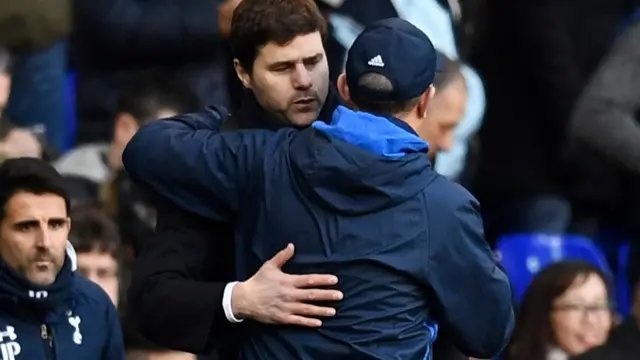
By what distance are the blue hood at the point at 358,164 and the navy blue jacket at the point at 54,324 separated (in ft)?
5.50

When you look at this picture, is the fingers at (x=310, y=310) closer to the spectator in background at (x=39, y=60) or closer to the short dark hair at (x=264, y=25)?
the short dark hair at (x=264, y=25)

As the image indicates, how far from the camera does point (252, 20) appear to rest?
4227 mm

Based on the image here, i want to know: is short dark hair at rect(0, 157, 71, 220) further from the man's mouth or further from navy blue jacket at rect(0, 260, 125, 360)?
the man's mouth

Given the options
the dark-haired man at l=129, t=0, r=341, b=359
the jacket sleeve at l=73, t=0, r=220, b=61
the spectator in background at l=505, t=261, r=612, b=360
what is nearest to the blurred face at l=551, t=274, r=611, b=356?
the spectator in background at l=505, t=261, r=612, b=360

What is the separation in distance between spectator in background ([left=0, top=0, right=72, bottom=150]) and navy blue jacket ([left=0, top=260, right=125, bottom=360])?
1360mm

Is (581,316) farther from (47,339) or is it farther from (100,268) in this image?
(47,339)

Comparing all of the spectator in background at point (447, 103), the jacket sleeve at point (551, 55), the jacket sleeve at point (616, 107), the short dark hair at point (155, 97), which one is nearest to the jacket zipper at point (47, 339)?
the spectator in background at point (447, 103)

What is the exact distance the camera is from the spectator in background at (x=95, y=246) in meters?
6.35

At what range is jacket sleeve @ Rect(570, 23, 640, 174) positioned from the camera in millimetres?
7020

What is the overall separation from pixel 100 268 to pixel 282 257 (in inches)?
95.5

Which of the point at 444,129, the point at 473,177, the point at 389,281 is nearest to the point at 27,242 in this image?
the point at 444,129

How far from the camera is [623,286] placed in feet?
25.0

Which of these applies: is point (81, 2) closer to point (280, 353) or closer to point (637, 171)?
point (637, 171)

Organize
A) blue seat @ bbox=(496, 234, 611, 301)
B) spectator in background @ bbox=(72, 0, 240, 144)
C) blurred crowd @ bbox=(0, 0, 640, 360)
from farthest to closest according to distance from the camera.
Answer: blue seat @ bbox=(496, 234, 611, 301), spectator in background @ bbox=(72, 0, 240, 144), blurred crowd @ bbox=(0, 0, 640, 360)
